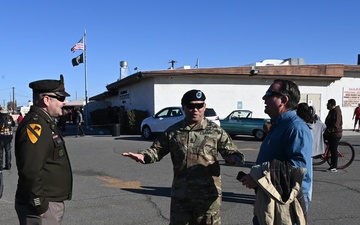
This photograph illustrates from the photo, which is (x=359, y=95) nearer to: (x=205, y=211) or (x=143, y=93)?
(x=143, y=93)

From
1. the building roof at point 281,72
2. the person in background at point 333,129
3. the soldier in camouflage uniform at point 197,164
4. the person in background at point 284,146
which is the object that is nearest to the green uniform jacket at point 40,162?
the soldier in camouflage uniform at point 197,164

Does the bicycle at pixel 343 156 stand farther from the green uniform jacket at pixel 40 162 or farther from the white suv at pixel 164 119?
the green uniform jacket at pixel 40 162

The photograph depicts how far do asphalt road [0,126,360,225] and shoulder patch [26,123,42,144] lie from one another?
2635 mm

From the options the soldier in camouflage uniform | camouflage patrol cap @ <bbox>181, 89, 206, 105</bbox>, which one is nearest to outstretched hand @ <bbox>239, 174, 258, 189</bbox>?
the soldier in camouflage uniform

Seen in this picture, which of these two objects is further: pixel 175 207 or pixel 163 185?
pixel 163 185

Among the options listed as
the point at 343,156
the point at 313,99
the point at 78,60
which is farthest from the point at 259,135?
the point at 78,60

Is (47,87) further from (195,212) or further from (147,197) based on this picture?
(147,197)

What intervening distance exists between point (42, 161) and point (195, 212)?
53.6 inches

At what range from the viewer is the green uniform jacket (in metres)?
2.55

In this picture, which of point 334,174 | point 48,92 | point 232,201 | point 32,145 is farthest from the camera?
point 334,174

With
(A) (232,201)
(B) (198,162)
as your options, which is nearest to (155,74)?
(A) (232,201)

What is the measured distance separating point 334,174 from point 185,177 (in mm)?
6479

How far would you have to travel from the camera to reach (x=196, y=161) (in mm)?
3064

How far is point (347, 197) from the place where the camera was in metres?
6.18
